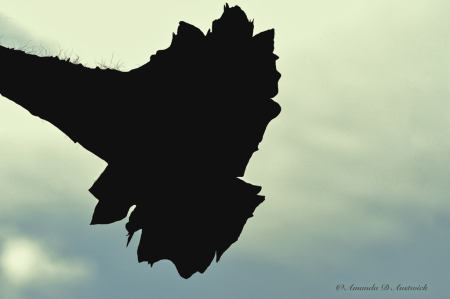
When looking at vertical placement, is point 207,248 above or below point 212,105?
below

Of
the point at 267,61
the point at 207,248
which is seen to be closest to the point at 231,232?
the point at 207,248

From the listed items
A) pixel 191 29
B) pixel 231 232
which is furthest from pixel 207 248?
pixel 191 29

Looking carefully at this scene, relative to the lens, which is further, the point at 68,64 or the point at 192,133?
the point at 192,133

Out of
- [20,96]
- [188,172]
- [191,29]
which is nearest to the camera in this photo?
[20,96]

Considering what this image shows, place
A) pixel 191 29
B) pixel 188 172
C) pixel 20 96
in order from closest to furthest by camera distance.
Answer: pixel 20 96, pixel 191 29, pixel 188 172

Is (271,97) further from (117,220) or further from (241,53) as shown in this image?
(117,220)

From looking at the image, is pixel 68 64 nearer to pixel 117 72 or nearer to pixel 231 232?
pixel 117 72

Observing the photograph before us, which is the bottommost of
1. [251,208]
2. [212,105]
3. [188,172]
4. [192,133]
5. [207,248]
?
[207,248]
